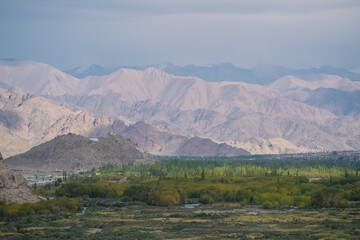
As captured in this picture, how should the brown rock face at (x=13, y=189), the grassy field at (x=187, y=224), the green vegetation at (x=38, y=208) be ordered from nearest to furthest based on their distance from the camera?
1. the grassy field at (x=187, y=224)
2. the green vegetation at (x=38, y=208)
3. the brown rock face at (x=13, y=189)

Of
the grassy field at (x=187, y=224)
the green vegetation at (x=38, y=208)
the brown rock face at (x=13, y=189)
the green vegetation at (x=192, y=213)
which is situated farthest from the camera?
the brown rock face at (x=13, y=189)

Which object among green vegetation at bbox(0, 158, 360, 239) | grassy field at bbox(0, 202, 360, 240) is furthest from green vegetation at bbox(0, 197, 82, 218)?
grassy field at bbox(0, 202, 360, 240)

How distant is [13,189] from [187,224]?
44251mm

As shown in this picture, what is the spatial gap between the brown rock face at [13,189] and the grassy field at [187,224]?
12.0m

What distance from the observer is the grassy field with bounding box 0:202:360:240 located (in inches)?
3743

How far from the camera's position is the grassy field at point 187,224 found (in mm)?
95062

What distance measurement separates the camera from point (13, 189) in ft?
438

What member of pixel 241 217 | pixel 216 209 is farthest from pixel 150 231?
pixel 216 209

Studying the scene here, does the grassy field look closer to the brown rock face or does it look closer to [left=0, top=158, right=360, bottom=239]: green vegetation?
[left=0, top=158, right=360, bottom=239]: green vegetation

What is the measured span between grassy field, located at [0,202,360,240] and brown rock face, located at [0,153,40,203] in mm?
12018

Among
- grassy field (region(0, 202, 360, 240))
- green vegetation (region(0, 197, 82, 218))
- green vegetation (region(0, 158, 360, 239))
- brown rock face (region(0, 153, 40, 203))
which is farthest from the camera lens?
brown rock face (region(0, 153, 40, 203))

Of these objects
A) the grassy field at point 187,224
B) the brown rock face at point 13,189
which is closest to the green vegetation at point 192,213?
the grassy field at point 187,224

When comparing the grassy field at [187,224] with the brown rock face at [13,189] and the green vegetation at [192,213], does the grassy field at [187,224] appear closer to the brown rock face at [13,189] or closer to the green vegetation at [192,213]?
the green vegetation at [192,213]

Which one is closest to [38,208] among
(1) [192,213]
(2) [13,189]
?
(2) [13,189]
